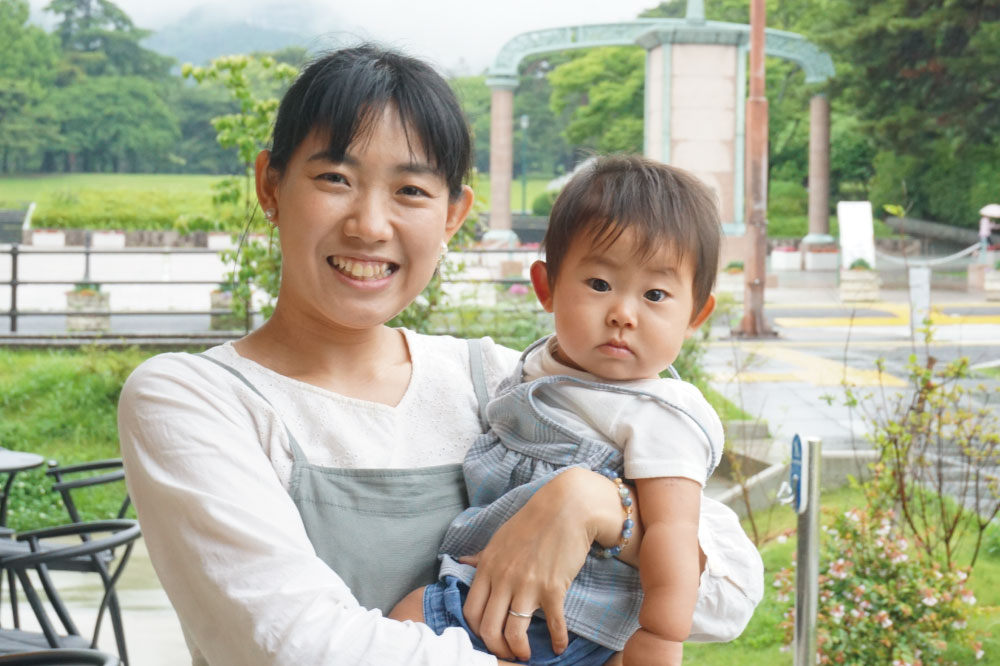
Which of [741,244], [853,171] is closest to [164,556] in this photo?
[741,244]

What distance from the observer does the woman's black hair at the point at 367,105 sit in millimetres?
1034

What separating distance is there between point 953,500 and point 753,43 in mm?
5908

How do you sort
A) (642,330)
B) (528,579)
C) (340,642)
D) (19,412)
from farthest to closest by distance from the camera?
(19,412) < (642,330) < (528,579) < (340,642)

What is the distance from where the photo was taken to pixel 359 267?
1.05 m

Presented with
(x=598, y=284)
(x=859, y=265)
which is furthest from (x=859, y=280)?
(x=598, y=284)

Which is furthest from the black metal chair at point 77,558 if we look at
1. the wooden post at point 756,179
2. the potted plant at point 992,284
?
the potted plant at point 992,284

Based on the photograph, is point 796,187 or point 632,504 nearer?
point 632,504

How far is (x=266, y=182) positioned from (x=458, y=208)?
0.63 feet

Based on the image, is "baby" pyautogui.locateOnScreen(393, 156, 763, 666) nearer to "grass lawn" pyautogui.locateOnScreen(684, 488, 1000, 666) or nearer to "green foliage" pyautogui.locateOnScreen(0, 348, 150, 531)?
"grass lawn" pyautogui.locateOnScreen(684, 488, 1000, 666)

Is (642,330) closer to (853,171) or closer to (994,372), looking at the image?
(994,372)

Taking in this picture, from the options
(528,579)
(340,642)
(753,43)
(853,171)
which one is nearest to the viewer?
(340,642)

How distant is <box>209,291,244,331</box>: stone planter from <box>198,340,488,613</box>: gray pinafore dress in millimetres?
7821

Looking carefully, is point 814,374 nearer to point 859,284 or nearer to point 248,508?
point 859,284

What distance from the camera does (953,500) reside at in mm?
4438
